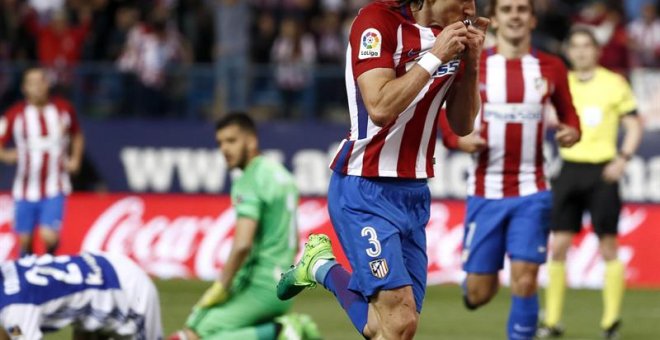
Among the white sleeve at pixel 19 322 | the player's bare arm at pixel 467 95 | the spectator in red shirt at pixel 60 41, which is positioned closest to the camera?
the player's bare arm at pixel 467 95

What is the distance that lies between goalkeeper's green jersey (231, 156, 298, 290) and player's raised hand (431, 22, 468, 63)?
287cm

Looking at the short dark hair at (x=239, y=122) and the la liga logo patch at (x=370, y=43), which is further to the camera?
the short dark hair at (x=239, y=122)

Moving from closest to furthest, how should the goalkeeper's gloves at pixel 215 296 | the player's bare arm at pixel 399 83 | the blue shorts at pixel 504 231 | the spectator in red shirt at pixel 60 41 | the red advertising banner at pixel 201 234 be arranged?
the player's bare arm at pixel 399 83
the goalkeeper's gloves at pixel 215 296
the blue shorts at pixel 504 231
the red advertising banner at pixel 201 234
the spectator in red shirt at pixel 60 41

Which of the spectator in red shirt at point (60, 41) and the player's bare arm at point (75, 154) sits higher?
the spectator in red shirt at point (60, 41)

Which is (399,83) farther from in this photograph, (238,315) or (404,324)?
(238,315)

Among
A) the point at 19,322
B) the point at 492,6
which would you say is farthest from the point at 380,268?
the point at 492,6

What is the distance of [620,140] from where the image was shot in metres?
16.5

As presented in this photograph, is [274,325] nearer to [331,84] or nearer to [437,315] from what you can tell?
[437,315]

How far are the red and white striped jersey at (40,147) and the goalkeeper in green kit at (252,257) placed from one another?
209 inches

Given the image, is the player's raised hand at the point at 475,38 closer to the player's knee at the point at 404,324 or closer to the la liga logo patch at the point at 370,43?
the la liga logo patch at the point at 370,43

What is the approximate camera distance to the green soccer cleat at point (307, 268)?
746 centimetres

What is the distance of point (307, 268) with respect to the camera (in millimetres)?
7461

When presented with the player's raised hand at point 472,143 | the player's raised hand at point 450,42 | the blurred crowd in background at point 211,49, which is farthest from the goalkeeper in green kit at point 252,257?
the blurred crowd in background at point 211,49

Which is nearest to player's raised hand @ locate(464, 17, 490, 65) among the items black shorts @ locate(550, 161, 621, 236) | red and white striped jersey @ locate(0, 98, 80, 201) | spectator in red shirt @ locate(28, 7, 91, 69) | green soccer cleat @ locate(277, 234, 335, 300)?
green soccer cleat @ locate(277, 234, 335, 300)
